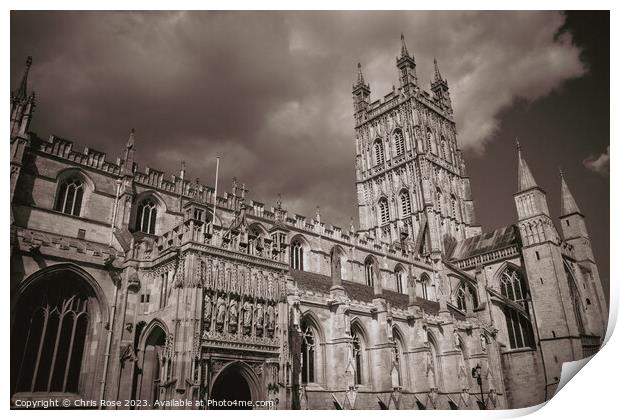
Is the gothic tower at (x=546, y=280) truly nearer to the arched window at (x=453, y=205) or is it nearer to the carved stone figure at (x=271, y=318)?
the arched window at (x=453, y=205)

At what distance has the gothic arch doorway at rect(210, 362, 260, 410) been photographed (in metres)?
16.3

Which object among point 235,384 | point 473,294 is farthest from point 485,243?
point 235,384

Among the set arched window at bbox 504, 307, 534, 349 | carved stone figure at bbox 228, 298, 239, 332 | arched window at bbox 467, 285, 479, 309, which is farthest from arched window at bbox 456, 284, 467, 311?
carved stone figure at bbox 228, 298, 239, 332

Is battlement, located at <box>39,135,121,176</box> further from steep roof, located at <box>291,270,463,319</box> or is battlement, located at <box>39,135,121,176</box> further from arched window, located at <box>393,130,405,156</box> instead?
arched window, located at <box>393,130,405,156</box>

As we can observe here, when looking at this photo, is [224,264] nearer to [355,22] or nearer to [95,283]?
[95,283]

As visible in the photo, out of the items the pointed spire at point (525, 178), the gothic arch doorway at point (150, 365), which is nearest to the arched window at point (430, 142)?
the pointed spire at point (525, 178)

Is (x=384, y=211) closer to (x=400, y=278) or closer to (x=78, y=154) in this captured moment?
(x=400, y=278)

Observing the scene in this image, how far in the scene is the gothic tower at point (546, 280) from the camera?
94.1 ft

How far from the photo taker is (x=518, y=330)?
33.0m

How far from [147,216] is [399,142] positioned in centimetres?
3061

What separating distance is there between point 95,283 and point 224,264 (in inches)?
199

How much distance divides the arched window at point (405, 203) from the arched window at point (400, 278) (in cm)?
903

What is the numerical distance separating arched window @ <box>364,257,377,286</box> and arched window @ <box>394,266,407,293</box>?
232 cm
